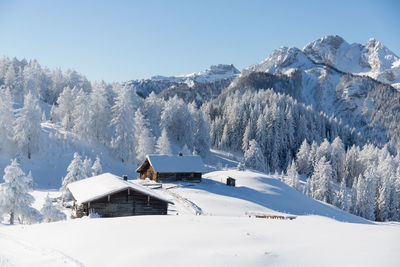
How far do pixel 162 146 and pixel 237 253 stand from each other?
5855 cm

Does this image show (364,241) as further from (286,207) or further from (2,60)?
(2,60)

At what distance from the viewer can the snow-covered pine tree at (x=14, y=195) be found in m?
27.5

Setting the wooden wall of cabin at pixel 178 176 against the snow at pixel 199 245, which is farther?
the wooden wall of cabin at pixel 178 176

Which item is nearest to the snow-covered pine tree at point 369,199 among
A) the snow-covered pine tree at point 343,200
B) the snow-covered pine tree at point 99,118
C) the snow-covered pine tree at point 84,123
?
the snow-covered pine tree at point 343,200

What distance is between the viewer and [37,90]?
9794 cm

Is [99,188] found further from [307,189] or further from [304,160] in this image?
[304,160]

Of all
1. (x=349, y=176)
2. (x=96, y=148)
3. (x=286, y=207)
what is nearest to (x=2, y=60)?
(x=96, y=148)

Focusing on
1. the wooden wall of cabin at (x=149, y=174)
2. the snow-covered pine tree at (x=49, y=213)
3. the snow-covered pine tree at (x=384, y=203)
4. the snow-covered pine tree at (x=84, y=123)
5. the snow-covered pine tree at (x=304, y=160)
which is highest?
the snow-covered pine tree at (x=84, y=123)

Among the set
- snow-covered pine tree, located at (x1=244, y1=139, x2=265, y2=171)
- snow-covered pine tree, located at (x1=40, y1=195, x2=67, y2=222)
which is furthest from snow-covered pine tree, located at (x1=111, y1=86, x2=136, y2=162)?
snow-covered pine tree, located at (x1=40, y1=195, x2=67, y2=222)

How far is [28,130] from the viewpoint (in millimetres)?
58938

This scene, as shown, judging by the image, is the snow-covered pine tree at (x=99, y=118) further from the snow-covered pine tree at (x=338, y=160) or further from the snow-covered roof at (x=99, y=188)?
the snow-covered pine tree at (x=338, y=160)

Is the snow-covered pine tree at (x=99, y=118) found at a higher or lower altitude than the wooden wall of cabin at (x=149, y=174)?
higher

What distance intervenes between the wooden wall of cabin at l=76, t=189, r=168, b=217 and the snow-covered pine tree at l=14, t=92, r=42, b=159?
35255 millimetres

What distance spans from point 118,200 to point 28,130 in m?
38.8
